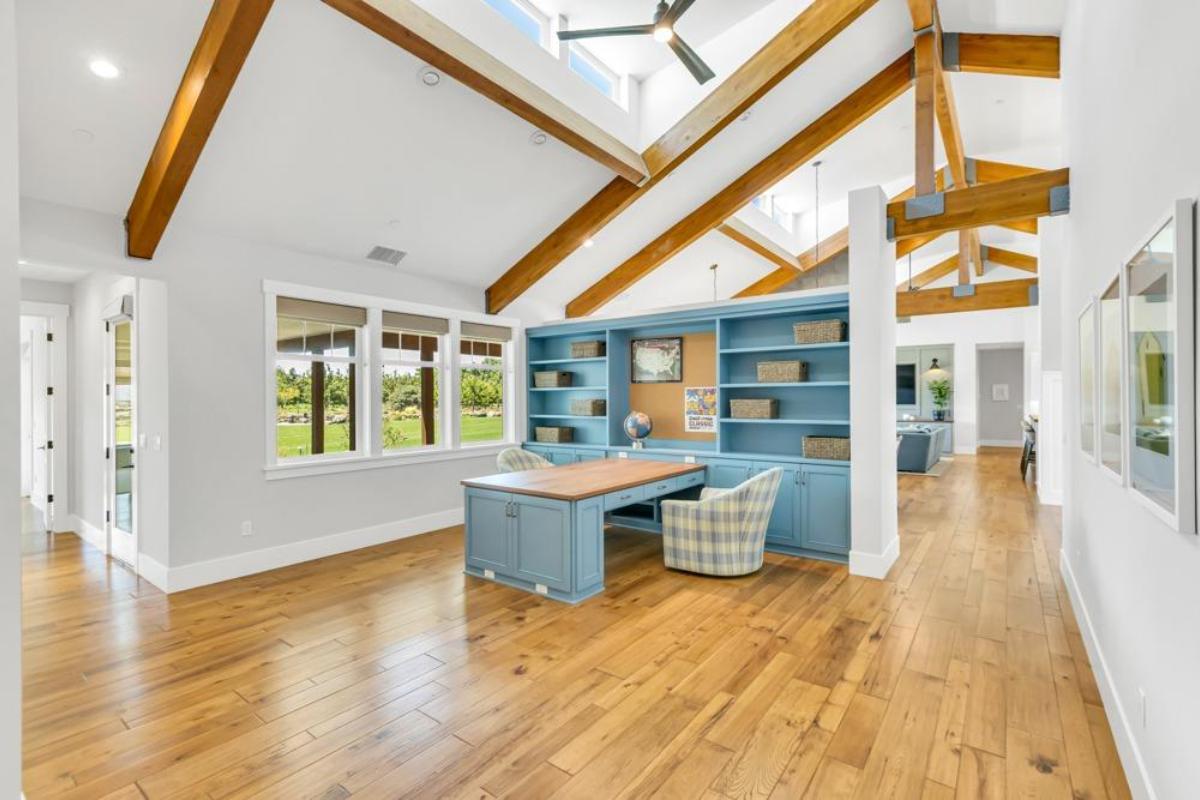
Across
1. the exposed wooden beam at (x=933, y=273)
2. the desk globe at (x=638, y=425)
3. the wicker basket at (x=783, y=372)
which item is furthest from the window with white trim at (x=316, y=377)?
the exposed wooden beam at (x=933, y=273)

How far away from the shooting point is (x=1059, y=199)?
3.86 meters

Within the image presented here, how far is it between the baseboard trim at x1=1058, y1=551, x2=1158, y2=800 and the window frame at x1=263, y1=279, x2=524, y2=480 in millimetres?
5268

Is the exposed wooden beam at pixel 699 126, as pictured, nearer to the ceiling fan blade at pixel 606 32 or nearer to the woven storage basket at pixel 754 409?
the ceiling fan blade at pixel 606 32

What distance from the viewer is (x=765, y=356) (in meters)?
5.35

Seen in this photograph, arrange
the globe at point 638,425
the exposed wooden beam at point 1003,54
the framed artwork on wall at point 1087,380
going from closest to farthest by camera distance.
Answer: the framed artwork on wall at point 1087,380, the exposed wooden beam at point 1003,54, the globe at point 638,425

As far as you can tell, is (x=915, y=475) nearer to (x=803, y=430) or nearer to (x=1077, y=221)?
(x=803, y=430)

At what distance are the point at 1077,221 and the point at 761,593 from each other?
3.16 metres

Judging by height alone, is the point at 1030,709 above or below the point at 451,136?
below

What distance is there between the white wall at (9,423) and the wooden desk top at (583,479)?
2545 millimetres

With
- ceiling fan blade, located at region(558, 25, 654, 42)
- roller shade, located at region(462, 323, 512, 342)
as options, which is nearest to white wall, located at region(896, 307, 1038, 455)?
roller shade, located at region(462, 323, 512, 342)

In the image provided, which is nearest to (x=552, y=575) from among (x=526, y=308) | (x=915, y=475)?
(x=526, y=308)

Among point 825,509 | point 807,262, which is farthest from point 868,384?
point 807,262

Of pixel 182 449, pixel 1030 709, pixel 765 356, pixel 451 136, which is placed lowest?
pixel 1030 709

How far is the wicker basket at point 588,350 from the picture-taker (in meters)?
6.41
